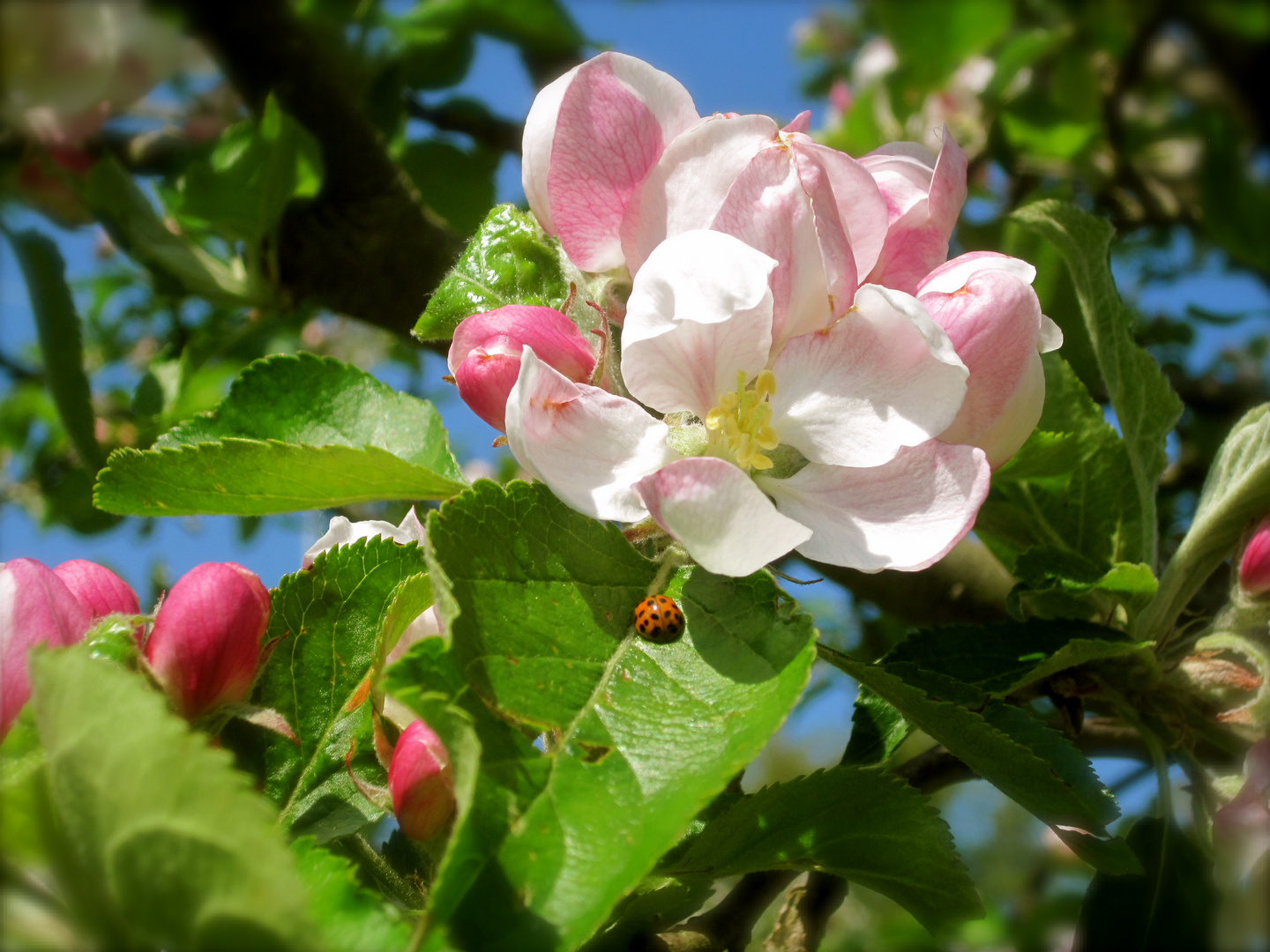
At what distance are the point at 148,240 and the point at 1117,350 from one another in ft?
3.85

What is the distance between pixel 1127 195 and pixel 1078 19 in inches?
16.1

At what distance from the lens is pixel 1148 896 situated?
2.52 feet

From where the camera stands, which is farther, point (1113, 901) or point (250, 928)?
point (1113, 901)

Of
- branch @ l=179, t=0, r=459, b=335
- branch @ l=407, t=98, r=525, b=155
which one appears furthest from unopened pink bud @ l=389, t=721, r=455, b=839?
branch @ l=407, t=98, r=525, b=155

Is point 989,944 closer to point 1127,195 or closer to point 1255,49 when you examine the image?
point 1127,195

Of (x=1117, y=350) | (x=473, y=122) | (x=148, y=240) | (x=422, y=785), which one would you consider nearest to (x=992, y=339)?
(x=1117, y=350)

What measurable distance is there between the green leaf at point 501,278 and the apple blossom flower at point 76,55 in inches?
9.4

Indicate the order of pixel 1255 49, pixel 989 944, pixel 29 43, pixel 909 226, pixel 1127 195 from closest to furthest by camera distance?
1. pixel 29 43
2. pixel 909 226
3. pixel 1127 195
4. pixel 1255 49
5. pixel 989 944

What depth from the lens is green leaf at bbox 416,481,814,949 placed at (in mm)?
429

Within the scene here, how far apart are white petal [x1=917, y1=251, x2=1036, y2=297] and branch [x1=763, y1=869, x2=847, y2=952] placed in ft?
1.47

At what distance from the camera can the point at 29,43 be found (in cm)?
35

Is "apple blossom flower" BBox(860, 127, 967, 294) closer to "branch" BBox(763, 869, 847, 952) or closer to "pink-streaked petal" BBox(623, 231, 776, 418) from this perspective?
"pink-streaked petal" BBox(623, 231, 776, 418)

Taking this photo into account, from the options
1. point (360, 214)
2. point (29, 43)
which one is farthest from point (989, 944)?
point (29, 43)

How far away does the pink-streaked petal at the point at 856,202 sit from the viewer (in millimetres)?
611
